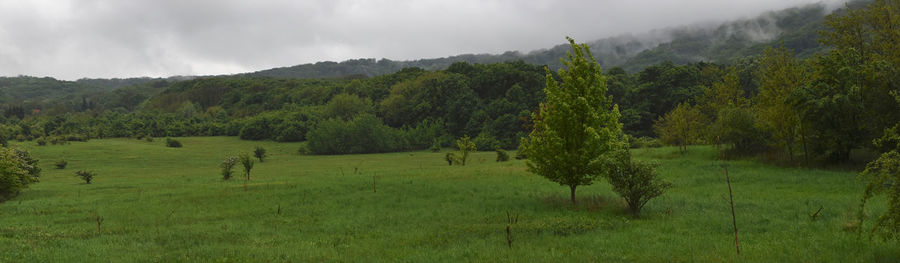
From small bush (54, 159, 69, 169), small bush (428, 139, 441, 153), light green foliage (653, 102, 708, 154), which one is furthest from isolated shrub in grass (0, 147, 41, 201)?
small bush (428, 139, 441, 153)

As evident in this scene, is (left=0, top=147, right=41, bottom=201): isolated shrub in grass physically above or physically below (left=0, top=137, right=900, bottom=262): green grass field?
above

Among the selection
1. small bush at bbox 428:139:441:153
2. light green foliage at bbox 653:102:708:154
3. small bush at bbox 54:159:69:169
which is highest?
light green foliage at bbox 653:102:708:154

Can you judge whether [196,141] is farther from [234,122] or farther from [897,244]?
[897,244]

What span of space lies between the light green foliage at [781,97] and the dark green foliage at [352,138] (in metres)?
72.2

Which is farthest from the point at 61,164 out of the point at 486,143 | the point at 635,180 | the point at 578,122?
the point at 635,180

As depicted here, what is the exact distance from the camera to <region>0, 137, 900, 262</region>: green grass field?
1464 centimetres

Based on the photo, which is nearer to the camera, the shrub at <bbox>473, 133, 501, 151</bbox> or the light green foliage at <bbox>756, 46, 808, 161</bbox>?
the light green foliage at <bbox>756, 46, 808, 161</bbox>

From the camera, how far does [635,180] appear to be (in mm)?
19859

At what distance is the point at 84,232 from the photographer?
19.5 meters

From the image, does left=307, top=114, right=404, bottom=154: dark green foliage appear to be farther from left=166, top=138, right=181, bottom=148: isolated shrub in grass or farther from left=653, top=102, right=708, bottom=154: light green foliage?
left=653, top=102, right=708, bottom=154: light green foliage

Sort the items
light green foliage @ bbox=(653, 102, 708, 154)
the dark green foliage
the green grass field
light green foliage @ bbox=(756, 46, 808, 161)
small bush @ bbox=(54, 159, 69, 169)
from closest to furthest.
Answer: the green grass field < light green foliage @ bbox=(756, 46, 808, 161) < light green foliage @ bbox=(653, 102, 708, 154) < small bush @ bbox=(54, 159, 69, 169) < the dark green foliage

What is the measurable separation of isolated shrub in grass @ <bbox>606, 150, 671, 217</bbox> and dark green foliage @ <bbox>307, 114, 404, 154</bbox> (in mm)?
79873

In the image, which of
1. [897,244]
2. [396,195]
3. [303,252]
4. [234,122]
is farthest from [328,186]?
[234,122]

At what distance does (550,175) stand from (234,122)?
4512 inches
